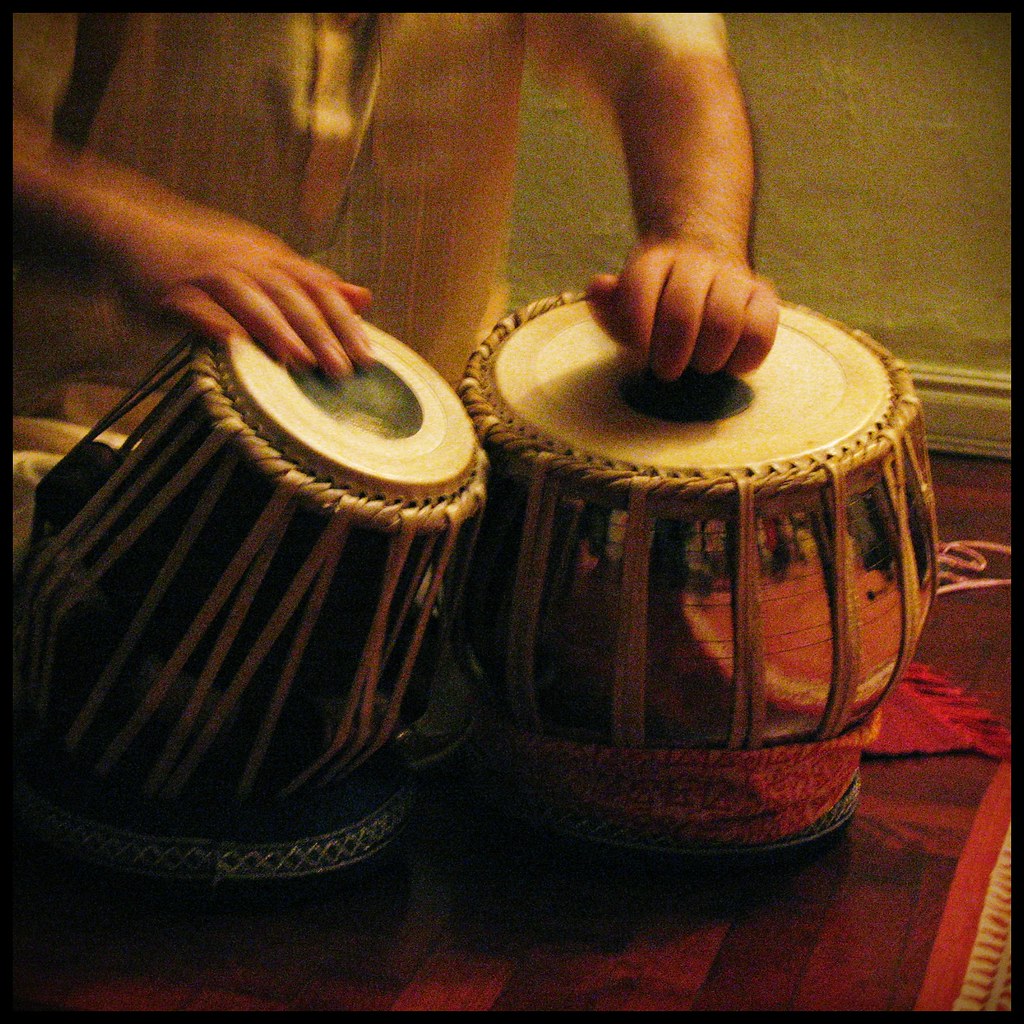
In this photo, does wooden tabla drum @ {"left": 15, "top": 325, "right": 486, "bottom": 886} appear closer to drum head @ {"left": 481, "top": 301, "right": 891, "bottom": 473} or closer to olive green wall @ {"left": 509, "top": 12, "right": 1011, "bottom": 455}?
drum head @ {"left": 481, "top": 301, "right": 891, "bottom": 473}

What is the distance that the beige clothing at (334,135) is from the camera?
108cm

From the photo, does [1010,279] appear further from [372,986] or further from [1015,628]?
[372,986]

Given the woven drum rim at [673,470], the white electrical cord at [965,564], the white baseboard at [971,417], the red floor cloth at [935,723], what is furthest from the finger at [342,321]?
the white baseboard at [971,417]

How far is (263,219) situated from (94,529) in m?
0.42

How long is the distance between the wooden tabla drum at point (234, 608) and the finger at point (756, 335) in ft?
0.69

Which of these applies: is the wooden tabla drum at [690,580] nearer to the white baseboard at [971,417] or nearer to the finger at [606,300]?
the finger at [606,300]

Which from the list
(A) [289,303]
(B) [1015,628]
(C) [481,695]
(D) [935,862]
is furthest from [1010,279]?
(A) [289,303]

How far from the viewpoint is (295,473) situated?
82 cm

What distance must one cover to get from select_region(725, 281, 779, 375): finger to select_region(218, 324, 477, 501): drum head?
209 mm

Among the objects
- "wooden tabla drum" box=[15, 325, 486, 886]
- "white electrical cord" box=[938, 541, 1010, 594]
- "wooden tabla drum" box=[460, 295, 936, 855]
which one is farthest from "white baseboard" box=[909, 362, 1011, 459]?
"wooden tabla drum" box=[15, 325, 486, 886]

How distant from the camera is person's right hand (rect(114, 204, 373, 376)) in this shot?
2.83 feet

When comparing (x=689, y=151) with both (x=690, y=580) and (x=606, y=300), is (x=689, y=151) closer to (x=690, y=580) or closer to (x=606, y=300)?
(x=606, y=300)

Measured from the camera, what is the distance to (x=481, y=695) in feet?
3.44

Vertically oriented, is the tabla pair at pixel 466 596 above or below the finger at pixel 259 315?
below
